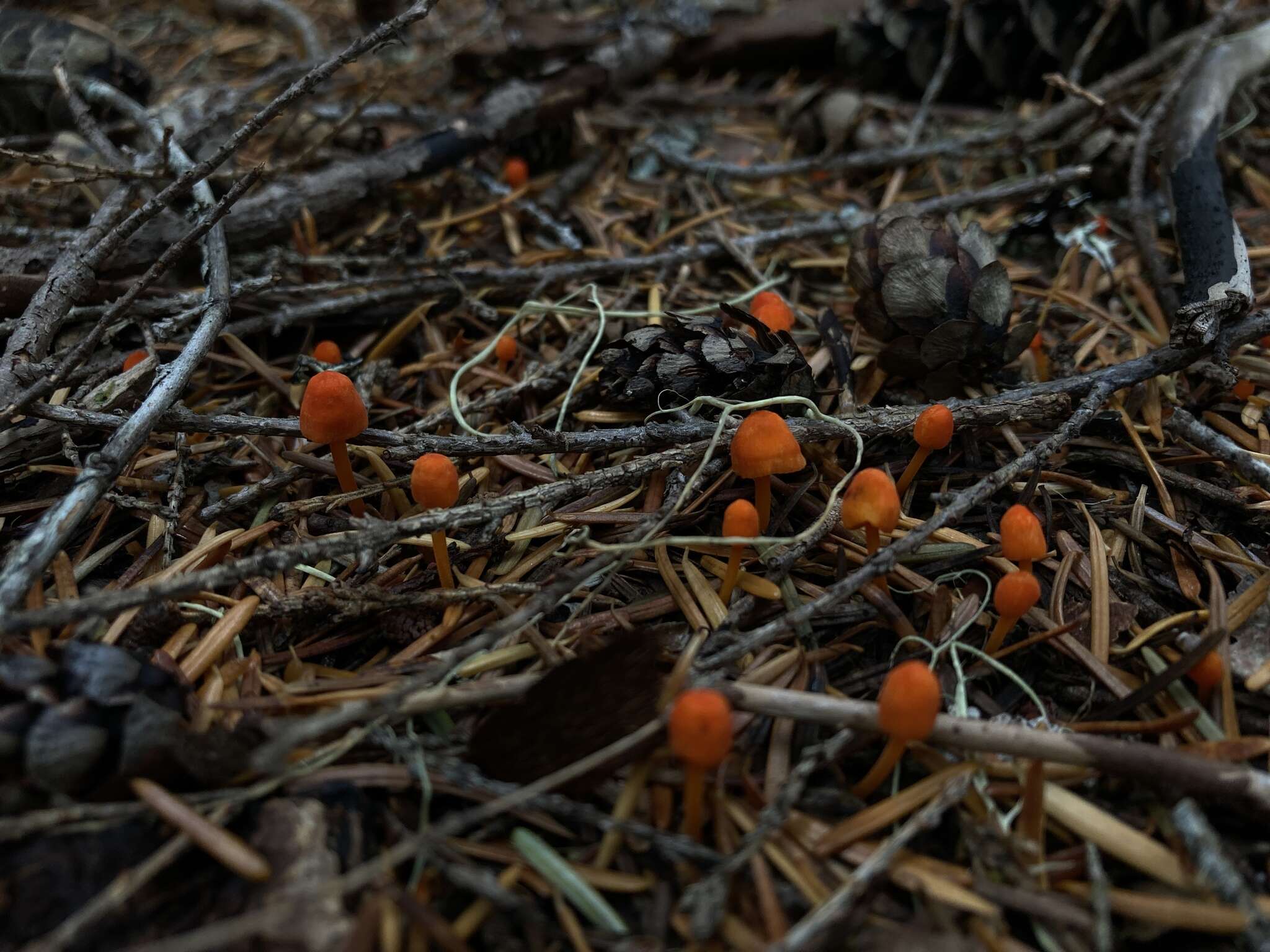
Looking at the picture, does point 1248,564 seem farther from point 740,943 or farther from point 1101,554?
point 740,943


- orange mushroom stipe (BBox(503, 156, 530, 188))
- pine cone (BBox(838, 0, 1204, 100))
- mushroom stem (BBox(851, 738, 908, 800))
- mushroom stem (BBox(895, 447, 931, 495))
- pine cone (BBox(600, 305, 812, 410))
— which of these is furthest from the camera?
pine cone (BBox(838, 0, 1204, 100))

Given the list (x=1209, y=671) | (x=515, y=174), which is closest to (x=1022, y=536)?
(x=1209, y=671)

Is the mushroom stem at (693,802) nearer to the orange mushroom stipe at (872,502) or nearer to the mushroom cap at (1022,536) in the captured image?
the orange mushroom stipe at (872,502)

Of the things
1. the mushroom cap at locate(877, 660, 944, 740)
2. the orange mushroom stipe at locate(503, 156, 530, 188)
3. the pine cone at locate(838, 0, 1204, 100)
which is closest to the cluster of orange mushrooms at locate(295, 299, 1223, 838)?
the mushroom cap at locate(877, 660, 944, 740)

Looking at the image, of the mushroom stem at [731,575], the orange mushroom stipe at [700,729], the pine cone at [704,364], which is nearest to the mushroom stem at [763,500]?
the mushroom stem at [731,575]

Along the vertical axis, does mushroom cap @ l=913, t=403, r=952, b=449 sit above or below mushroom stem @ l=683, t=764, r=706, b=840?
above

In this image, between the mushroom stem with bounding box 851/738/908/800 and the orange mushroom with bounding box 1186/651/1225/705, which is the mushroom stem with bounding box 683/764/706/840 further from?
the orange mushroom with bounding box 1186/651/1225/705

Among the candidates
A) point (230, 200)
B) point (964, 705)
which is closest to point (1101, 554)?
point (964, 705)
